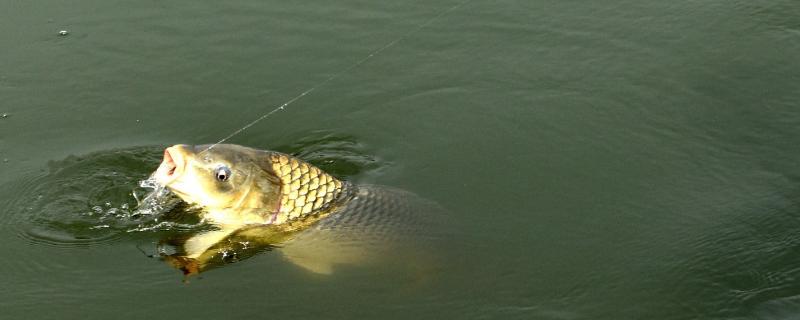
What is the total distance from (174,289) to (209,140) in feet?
5.05

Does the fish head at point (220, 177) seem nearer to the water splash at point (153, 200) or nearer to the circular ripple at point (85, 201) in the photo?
the water splash at point (153, 200)

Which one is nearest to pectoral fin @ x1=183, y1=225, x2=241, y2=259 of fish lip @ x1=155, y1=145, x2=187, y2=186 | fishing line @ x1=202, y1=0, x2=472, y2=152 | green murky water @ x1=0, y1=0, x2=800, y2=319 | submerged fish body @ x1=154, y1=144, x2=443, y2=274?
submerged fish body @ x1=154, y1=144, x2=443, y2=274

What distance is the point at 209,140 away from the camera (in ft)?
19.8

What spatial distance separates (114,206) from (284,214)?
1.03 m

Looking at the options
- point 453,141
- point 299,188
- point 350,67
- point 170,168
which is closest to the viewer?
point 170,168

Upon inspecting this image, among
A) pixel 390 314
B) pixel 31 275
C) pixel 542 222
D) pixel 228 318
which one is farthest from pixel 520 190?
pixel 31 275

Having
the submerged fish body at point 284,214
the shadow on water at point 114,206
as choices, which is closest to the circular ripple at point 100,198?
the shadow on water at point 114,206

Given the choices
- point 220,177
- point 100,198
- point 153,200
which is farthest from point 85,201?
point 220,177

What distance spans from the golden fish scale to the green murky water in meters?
0.29

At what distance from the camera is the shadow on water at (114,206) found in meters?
5.08

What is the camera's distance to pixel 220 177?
490cm

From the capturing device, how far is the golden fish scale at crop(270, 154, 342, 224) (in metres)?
5.06

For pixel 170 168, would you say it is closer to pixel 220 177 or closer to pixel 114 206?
pixel 220 177

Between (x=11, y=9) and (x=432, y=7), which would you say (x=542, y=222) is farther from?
(x=11, y=9)
